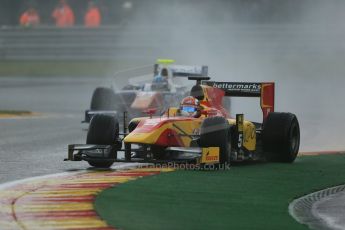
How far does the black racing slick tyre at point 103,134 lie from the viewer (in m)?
13.6

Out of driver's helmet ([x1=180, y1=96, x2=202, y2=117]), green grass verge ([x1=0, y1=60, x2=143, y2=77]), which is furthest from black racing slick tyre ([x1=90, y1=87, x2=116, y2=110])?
green grass verge ([x1=0, y1=60, x2=143, y2=77])

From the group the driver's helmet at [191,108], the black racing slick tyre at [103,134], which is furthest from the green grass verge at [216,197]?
the black racing slick tyre at [103,134]

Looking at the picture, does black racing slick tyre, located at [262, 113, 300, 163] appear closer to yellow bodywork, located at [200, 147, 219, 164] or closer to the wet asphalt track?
yellow bodywork, located at [200, 147, 219, 164]

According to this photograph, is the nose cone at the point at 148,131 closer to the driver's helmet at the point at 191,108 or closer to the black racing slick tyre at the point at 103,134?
the black racing slick tyre at the point at 103,134

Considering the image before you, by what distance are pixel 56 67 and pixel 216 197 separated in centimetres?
2807

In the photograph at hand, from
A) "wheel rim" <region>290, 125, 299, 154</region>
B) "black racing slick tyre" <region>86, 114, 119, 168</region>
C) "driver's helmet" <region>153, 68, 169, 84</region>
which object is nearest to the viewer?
"black racing slick tyre" <region>86, 114, 119, 168</region>

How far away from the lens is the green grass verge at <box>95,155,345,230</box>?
926cm

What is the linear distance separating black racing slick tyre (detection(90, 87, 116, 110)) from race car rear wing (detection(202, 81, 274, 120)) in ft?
23.7

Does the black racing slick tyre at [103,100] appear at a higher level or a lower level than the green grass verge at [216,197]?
higher

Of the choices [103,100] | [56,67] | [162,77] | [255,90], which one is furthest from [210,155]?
[56,67]

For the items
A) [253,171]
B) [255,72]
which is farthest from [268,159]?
[255,72]

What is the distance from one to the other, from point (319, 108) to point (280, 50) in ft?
19.6

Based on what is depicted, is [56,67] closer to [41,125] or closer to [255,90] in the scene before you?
[41,125]

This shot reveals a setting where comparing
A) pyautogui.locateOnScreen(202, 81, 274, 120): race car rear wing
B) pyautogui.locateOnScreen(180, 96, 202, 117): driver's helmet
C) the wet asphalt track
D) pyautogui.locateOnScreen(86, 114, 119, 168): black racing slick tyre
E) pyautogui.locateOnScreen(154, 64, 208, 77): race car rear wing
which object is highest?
pyautogui.locateOnScreen(154, 64, 208, 77): race car rear wing
